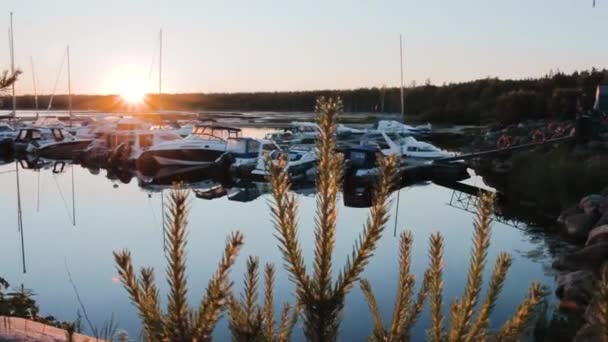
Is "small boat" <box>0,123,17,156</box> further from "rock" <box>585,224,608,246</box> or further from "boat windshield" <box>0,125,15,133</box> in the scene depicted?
"rock" <box>585,224,608,246</box>

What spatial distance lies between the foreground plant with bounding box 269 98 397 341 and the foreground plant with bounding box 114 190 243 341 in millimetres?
147

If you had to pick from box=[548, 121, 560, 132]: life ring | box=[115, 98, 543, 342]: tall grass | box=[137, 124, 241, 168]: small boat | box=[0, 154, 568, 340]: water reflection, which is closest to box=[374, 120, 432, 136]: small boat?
box=[548, 121, 560, 132]: life ring

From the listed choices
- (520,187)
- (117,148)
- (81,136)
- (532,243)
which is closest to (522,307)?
(532,243)

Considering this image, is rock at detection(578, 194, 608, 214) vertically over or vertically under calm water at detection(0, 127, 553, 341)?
over

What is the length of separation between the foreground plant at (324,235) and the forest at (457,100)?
36.2 ft

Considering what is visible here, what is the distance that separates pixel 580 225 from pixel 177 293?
14.9m

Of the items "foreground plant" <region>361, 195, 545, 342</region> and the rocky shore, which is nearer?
"foreground plant" <region>361, 195, 545, 342</region>

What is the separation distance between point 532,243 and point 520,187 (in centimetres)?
708

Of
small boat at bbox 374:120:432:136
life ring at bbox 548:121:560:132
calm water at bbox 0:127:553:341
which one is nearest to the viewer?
calm water at bbox 0:127:553:341

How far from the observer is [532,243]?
1488 centimetres

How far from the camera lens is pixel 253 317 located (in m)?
1.77

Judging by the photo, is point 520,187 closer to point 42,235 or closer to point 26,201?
point 42,235

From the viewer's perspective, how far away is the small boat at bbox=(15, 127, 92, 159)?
35094 mm

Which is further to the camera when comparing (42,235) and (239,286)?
(42,235)
